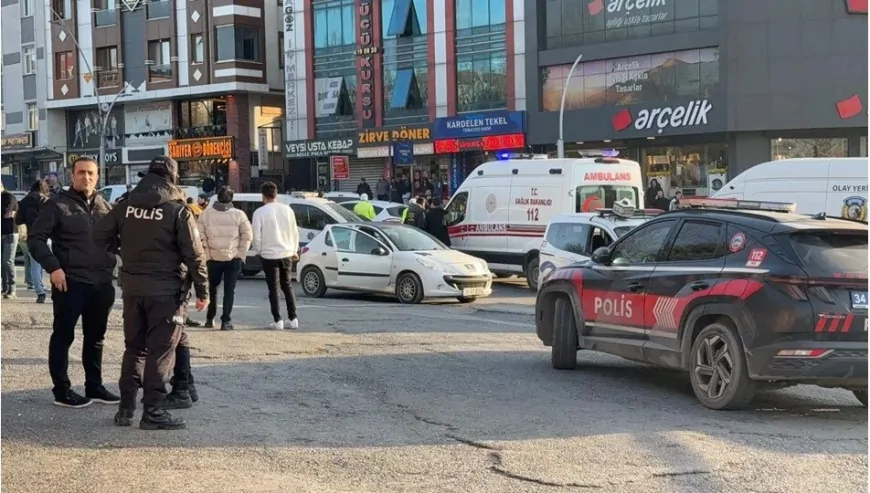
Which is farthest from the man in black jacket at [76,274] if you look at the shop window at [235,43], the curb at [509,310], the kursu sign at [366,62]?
the shop window at [235,43]

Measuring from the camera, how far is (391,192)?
41219mm

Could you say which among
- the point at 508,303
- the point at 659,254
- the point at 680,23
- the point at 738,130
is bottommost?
the point at 508,303

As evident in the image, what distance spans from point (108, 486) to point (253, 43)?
47541 millimetres

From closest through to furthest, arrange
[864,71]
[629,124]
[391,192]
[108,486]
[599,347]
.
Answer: [108,486]
[599,347]
[864,71]
[629,124]
[391,192]

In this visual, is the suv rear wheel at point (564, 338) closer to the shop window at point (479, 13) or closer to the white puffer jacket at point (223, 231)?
the white puffer jacket at point (223, 231)

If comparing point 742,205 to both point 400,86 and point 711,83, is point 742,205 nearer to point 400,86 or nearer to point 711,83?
point 711,83

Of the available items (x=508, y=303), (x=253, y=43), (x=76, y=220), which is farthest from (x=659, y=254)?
(x=253, y=43)

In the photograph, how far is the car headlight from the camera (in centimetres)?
1655

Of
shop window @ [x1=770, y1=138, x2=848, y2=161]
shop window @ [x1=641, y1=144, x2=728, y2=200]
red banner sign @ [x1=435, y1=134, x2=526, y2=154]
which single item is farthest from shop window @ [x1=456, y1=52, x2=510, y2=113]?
shop window @ [x1=770, y1=138, x2=848, y2=161]

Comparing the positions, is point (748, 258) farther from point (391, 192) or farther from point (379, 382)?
point (391, 192)

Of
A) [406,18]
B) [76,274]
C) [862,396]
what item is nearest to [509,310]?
[862,396]

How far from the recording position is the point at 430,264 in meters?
16.6

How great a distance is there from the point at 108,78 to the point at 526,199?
3962 cm

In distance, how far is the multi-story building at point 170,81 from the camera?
50500 millimetres
